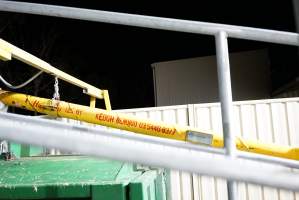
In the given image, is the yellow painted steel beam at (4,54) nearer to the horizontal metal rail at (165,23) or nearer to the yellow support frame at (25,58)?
the yellow support frame at (25,58)

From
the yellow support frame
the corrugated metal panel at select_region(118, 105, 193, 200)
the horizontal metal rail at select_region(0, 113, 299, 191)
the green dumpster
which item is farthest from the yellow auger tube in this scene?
the corrugated metal panel at select_region(118, 105, 193, 200)

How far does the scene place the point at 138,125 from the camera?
8.00ft

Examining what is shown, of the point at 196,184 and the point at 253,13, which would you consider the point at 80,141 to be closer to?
the point at 196,184

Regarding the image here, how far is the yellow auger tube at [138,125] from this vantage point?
7.27ft

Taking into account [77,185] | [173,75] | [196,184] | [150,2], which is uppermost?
[150,2]

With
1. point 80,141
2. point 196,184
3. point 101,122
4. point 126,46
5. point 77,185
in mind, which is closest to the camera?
point 80,141

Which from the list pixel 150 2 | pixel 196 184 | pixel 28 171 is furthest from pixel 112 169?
pixel 150 2

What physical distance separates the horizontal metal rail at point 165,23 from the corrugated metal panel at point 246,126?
3.26 meters

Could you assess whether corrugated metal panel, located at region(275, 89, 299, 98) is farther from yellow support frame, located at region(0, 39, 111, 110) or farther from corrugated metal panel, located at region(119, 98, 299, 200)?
yellow support frame, located at region(0, 39, 111, 110)

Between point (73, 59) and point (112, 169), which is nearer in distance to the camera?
point (112, 169)

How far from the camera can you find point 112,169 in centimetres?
199

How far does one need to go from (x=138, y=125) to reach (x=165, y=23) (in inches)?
43.5

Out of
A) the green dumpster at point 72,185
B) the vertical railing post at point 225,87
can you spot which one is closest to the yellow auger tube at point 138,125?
the green dumpster at point 72,185

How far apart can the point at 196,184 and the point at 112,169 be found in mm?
2900
